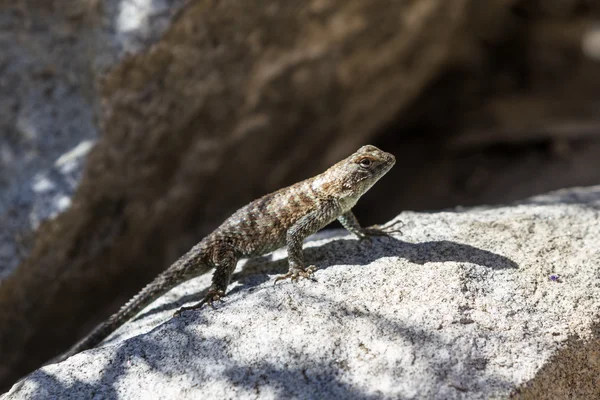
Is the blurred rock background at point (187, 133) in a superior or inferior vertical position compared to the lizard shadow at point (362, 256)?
superior

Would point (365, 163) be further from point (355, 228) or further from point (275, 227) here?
point (275, 227)

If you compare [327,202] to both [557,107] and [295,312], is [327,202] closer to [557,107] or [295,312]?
[295,312]

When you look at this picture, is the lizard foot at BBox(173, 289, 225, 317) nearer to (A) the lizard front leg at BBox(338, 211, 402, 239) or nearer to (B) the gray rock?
(A) the lizard front leg at BBox(338, 211, 402, 239)

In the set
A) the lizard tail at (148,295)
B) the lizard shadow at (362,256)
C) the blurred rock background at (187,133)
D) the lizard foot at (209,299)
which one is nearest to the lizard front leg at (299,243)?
the lizard shadow at (362,256)

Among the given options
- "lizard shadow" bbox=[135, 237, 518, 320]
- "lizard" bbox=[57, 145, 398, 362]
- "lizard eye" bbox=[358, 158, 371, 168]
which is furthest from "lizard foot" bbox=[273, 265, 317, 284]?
"lizard eye" bbox=[358, 158, 371, 168]

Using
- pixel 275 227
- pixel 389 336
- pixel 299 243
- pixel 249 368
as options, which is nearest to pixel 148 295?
pixel 275 227

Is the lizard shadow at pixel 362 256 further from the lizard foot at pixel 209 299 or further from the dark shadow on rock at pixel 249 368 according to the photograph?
the dark shadow on rock at pixel 249 368

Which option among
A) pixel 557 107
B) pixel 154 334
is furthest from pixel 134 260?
pixel 557 107
